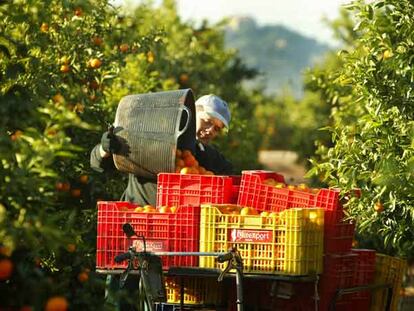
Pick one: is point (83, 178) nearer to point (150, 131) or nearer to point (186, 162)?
point (186, 162)

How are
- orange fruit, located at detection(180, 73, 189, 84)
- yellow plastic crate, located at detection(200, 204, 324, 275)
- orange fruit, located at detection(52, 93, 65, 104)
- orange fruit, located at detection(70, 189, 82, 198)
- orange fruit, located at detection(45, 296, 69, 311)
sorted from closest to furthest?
1. orange fruit, located at detection(45, 296, 69, 311)
2. orange fruit, located at detection(52, 93, 65, 104)
3. yellow plastic crate, located at detection(200, 204, 324, 275)
4. orange fruit, located at detection(70, 189, 82, 198)
5. orange fruit, located at detection(180, 73, 189, 84)

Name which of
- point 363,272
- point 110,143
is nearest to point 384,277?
point 363,272

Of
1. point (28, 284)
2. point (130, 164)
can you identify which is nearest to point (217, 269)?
point (130, 164)

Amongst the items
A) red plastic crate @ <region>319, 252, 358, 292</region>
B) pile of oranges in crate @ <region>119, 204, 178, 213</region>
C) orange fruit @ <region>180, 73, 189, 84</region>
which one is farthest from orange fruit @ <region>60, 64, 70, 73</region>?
orange fruit @ <region>180, 73, 189, 84</region>

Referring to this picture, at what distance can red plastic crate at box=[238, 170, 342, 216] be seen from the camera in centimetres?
780

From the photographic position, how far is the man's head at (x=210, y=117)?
30.1 ft

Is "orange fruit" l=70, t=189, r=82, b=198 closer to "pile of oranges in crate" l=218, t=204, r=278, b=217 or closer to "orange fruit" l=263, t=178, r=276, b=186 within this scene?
"orange fruit" l=263, t=178, r=276, b=186

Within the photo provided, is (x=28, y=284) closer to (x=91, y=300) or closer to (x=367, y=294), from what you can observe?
(x=91, y=300)

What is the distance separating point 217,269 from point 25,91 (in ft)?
6.52

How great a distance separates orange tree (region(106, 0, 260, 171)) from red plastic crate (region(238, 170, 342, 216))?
4.12 m

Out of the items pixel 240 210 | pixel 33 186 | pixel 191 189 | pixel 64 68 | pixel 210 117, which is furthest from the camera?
pixel 64 68

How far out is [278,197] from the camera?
7871 mm

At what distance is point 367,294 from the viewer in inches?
322

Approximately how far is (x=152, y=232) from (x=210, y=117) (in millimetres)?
1810
